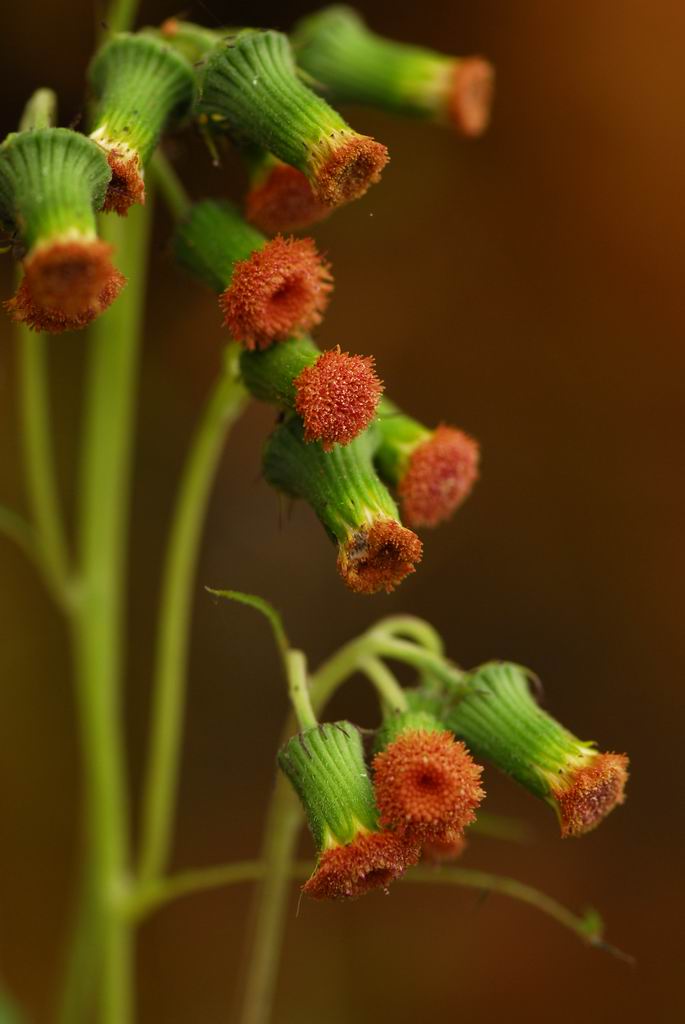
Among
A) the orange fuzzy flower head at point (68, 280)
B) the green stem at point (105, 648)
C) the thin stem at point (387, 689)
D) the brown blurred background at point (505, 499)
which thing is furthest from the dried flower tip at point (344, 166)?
the brown blurred background at point (505, 499)

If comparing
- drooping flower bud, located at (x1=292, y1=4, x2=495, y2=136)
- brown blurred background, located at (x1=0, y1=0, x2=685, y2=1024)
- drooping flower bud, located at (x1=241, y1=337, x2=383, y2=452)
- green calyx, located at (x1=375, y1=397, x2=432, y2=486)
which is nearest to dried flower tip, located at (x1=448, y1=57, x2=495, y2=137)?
drooping flower bud, located at (x1=292, y1=4, x2=495, y2=136)

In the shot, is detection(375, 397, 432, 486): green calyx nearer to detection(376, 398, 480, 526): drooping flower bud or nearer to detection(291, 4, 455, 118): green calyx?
detection(376, 398, 480, 526): drooping flower bud

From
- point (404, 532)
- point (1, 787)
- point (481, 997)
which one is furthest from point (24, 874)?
point (404, 532)

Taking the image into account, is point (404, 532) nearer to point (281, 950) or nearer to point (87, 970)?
point (87, 970)

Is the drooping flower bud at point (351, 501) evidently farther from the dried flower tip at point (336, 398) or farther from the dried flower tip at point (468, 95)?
the dried flower tip at point (468, 95)

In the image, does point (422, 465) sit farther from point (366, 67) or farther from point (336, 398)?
A: point (366, 67)

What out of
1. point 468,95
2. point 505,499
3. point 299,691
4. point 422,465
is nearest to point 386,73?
point 468,95
